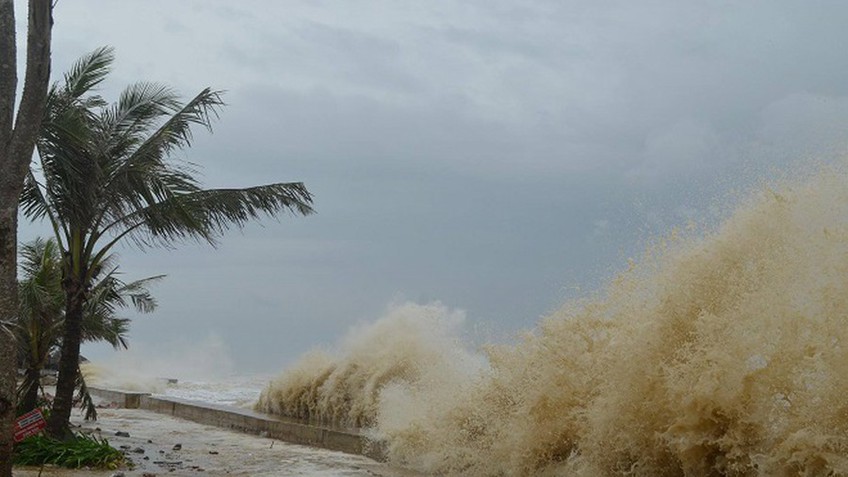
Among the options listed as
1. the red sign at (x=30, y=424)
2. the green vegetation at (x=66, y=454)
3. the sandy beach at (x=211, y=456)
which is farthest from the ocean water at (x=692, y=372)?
the red sign at (x=30, y=424)

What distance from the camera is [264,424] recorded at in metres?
15.7

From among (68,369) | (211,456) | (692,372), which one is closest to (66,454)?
(68,369)

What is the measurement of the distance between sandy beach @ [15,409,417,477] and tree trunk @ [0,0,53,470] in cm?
234

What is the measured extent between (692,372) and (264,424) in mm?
10171

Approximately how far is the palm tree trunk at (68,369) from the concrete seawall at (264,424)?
13.3 ft

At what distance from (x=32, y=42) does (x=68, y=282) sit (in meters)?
4.22

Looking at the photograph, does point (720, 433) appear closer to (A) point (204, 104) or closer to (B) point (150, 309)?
(A) point (204, 104)

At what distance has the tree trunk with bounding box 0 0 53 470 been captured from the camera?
7520mm

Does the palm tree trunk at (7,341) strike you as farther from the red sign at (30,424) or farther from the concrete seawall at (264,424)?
the concrete seawall at (264,424)

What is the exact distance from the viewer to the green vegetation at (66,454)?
10.1 m

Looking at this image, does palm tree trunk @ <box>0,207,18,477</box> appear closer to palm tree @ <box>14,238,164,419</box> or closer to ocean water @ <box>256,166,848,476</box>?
palm tree @ <box>14,238,164,419</box>

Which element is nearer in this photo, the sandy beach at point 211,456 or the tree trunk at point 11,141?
the tree trunk at point 11,141

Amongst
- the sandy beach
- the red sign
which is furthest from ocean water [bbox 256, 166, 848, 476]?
the red sign

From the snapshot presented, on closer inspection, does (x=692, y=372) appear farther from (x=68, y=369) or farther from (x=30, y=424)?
(x=68, y=369)
